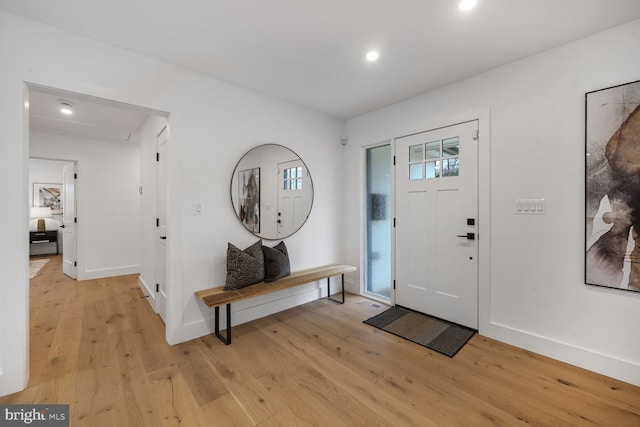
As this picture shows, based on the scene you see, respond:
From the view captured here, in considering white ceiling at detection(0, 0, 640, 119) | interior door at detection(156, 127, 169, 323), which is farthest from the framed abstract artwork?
white ceiling at detection(0, 0, 640, 119)

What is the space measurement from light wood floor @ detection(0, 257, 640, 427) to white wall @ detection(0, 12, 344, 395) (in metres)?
0.37

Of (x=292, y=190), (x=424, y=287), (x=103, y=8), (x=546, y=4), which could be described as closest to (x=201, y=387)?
(x=292, y=190)

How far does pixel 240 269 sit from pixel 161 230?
118 cm

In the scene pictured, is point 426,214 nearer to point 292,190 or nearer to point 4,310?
point 292,190

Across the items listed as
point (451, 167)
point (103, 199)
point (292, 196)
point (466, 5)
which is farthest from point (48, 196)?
point (466, 5)

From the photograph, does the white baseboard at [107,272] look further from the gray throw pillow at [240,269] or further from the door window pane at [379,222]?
the door window pane at [379,222]

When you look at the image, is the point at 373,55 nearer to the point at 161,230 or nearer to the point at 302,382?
the point at 302,382

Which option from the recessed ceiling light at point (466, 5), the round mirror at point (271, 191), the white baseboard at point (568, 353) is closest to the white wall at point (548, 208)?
the white baseboard at point (568, 353)

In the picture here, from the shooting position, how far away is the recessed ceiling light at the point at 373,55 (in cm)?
227

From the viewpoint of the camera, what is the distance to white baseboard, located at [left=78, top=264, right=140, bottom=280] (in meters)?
4.59

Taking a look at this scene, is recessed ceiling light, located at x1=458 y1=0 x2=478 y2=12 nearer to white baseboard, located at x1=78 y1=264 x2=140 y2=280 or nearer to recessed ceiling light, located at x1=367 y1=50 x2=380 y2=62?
recessed ceiling light, located at x1=367 y1=50 x2=380 y2=62

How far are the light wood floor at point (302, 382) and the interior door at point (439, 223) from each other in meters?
0.56

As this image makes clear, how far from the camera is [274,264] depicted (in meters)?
2.95

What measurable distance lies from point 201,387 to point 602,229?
3.16 metres
